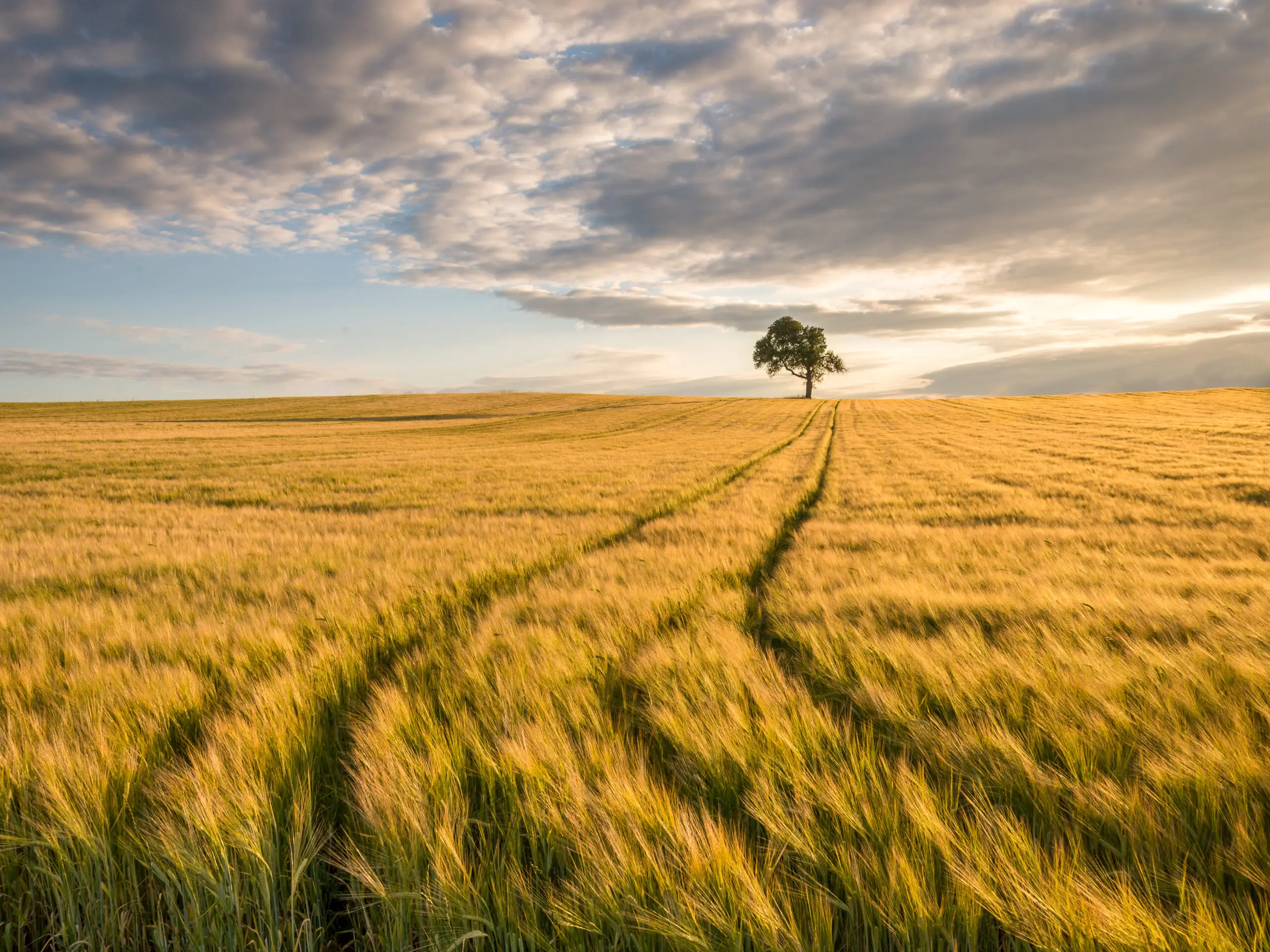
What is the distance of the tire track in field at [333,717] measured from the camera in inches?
66.5

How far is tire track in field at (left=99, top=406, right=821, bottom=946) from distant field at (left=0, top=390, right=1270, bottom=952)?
2cm

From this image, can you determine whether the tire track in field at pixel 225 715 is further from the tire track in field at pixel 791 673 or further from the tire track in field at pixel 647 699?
the tire track in field at pixel 791 673

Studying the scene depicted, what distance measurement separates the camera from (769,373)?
281 ft

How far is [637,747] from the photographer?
226 centimetres

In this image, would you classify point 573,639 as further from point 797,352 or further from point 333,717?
point 797,352

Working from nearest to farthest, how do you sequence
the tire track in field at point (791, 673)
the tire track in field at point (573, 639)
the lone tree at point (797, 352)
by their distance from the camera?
the tire track in field at point (791, 673), the tire track in field at point (573, 639), the lone tree at point (797, 352)

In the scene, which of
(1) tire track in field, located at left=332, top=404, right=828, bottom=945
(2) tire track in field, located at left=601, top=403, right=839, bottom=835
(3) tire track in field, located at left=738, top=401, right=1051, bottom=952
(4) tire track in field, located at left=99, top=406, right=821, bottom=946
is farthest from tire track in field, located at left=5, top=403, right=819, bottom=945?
(3) tire track in field, located at left=738, top=401, right=1051, bottom=952

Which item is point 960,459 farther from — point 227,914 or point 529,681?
point 227,914

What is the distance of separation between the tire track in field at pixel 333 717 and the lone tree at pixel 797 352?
80.9 meters

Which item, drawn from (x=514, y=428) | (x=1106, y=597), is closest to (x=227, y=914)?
(x=1106, y=597)

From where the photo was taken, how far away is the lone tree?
8119 cm

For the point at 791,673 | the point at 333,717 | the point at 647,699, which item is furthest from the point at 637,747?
the point at 333,717

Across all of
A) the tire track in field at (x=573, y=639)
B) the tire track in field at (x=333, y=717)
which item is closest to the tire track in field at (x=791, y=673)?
the tire track in field at (x=573, y=639)

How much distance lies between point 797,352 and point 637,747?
84.7m
